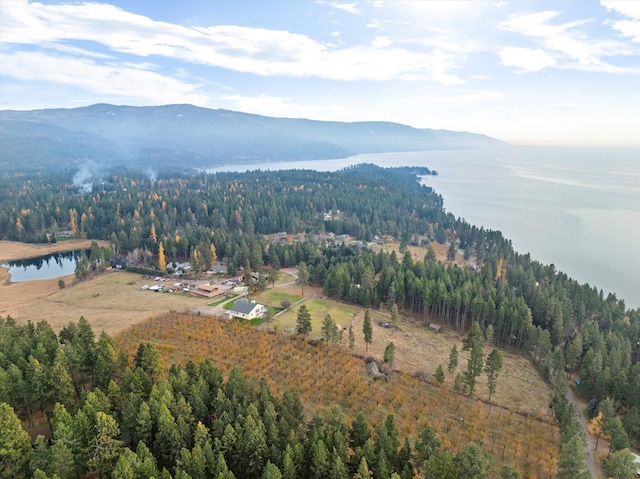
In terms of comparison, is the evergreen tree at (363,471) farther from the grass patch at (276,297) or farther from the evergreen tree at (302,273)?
the evergreen tree at (302,273)

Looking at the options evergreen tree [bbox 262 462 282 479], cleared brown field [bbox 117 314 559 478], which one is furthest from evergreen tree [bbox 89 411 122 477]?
cleared brown field [bbox 117 314 559 478]

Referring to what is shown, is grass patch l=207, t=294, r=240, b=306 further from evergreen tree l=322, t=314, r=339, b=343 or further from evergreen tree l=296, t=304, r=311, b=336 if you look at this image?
evergreen tree l=322, t=314, r=339, b=343

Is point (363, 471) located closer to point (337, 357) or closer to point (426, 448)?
point (426, 448)

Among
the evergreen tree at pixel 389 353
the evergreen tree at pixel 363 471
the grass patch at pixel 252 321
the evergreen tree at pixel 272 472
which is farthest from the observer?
the grass patch at pixel 252 321

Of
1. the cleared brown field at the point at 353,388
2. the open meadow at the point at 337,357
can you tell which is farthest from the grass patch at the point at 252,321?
the cleared brown field at the point at 353,388

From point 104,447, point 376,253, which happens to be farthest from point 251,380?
point 376,253

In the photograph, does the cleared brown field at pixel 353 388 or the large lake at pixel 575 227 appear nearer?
the cleared brown field at pixel 353 388

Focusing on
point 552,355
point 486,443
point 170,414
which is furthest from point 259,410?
point 552,355
